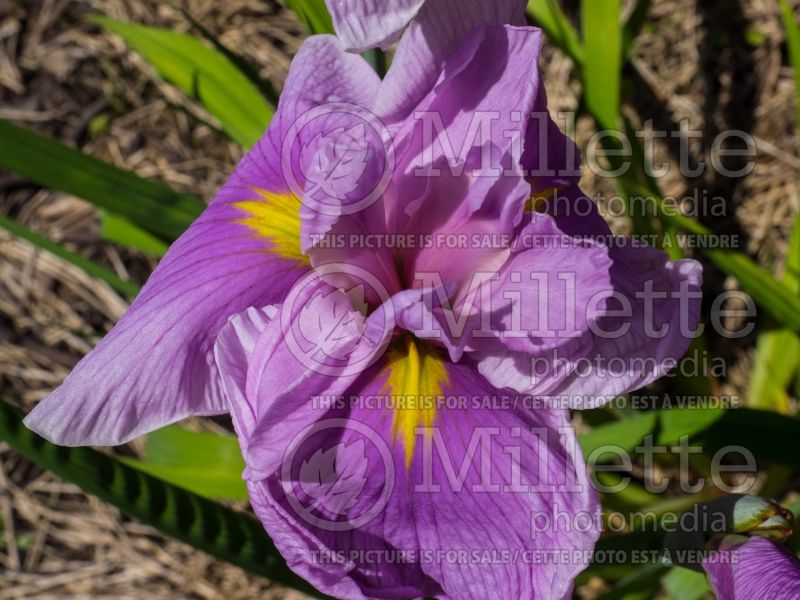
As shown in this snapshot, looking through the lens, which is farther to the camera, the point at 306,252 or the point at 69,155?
the point at 69,155

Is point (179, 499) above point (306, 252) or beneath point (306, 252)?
beneath

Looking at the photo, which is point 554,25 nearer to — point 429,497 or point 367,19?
point 367,19

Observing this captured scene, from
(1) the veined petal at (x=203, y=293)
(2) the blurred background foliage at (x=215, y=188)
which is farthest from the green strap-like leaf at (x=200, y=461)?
(1) the veined petal at (x=203, y=293)

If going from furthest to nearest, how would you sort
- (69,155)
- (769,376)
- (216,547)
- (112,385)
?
(769,376), (69,155), (216,547), (112,385)

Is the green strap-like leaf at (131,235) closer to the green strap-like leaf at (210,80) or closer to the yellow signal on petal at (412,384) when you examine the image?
the green strap-like leaf at (210,80)

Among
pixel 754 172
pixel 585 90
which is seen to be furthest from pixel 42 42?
pixel 754 172

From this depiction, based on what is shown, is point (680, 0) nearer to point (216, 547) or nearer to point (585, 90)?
point (585, 90)

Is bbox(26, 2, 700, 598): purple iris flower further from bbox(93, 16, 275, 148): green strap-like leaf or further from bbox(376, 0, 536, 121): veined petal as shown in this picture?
bbox(93, 16, 275, 148): green strap-like leaf

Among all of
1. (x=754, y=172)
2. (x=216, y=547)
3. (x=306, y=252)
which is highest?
(x=754, y=172)

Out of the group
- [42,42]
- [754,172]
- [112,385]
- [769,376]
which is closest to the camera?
[112,385]
